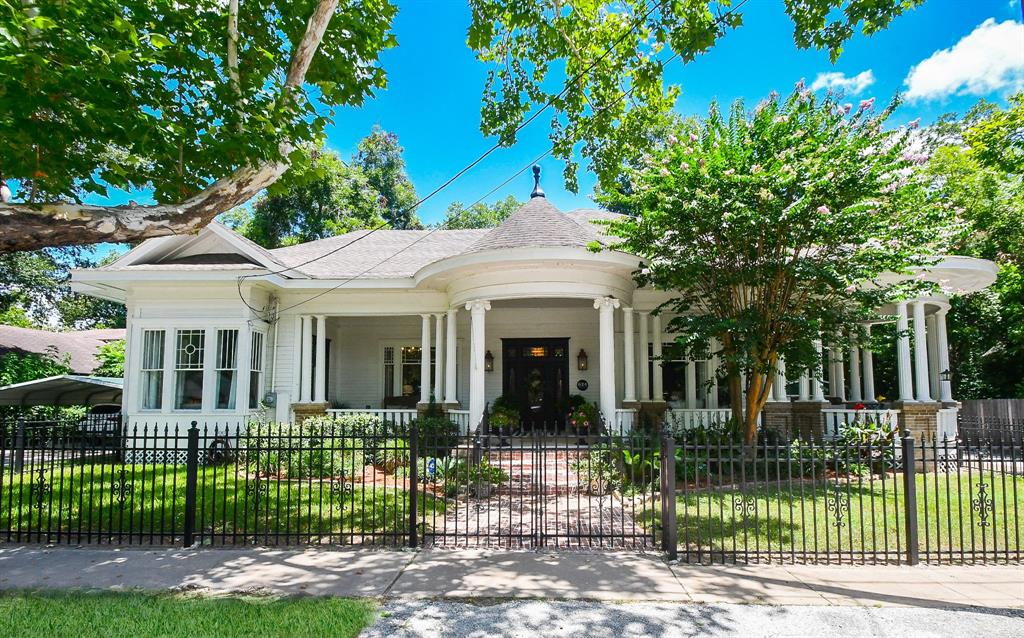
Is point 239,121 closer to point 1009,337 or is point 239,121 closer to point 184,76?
point 184,76

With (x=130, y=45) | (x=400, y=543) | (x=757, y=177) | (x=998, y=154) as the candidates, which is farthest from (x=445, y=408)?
(x=998, y=154)

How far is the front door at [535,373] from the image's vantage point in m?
17.5

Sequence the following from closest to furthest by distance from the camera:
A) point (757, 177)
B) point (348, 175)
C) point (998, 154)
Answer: point (757, 177) < point (998, 154) < point (348, 175)

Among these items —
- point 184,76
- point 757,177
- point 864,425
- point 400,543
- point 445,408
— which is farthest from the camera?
point 445,408

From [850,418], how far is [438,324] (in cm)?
979

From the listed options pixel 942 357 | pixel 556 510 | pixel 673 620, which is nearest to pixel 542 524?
pixel 556 510

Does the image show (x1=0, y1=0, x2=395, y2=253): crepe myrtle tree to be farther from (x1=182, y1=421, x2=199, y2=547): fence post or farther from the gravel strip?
the gravel strip

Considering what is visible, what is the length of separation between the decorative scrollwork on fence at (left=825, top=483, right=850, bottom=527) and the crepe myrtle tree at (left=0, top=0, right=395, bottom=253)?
758 cm

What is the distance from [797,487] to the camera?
1054 centimetres

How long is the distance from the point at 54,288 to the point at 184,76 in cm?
3148

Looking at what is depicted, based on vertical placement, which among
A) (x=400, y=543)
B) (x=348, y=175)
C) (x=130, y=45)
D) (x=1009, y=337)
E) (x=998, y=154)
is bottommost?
(x=400, y=543)

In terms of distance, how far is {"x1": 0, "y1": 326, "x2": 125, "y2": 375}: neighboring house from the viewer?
25078 millimetres

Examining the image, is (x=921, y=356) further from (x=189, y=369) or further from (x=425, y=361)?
(x=189, y=369)

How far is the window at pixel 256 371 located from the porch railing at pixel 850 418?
1310 cm
